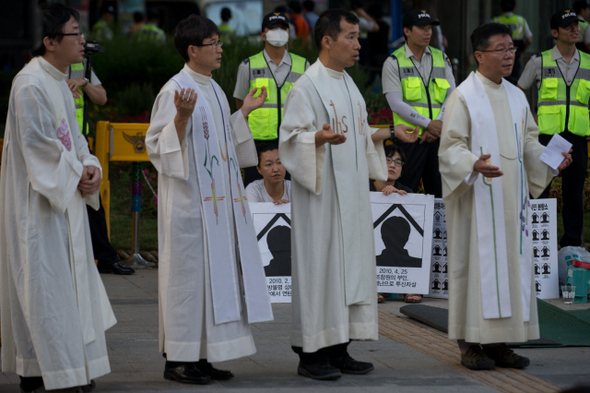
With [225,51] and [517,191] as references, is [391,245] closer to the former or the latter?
[517,191]

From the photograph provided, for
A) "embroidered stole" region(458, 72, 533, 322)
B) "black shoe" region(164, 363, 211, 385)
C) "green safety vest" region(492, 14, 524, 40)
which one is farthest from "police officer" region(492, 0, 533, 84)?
"black shoe" region(164, 363, 211, 385)

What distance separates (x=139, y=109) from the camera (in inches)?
537

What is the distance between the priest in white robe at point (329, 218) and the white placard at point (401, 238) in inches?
94.6

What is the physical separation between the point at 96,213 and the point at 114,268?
60cm

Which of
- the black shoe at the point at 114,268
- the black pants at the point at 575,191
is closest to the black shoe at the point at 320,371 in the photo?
the black shoe at the point at 114,268

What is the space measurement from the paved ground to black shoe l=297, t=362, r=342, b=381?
0.14 ft

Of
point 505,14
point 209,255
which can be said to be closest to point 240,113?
point 209,255

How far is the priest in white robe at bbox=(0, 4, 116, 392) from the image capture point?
4.64 metres

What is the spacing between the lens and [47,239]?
4695mm

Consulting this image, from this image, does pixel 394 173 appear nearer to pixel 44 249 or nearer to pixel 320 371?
pixel 320 371

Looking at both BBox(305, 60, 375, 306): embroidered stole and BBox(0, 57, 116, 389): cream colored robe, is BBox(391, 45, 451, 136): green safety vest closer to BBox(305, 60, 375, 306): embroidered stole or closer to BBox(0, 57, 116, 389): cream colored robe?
BBox(305, 60, 375, 306): embroidered stole

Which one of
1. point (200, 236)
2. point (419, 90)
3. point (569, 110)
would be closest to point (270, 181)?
point (419, 90)

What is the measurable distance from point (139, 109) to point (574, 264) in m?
7.47

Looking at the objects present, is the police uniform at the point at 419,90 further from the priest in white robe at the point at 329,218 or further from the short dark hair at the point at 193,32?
the short dark hair at the point at 193,32
